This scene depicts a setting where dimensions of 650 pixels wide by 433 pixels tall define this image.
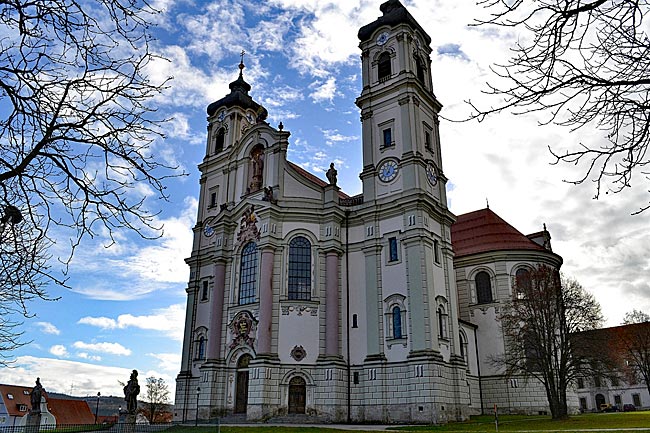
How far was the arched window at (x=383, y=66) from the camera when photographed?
36.2 meters

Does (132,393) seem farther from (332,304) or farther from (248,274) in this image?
(332,304)

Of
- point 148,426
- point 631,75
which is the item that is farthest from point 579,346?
point 631,75

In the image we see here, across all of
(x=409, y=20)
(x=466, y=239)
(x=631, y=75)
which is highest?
(x=409, y=20)

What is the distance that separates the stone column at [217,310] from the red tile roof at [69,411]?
30297 millimetres

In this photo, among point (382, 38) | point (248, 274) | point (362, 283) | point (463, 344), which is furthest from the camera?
point (382, 38)

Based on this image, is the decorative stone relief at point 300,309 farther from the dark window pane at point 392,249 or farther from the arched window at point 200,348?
the arched window at point 200,348

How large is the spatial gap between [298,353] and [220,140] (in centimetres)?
1965

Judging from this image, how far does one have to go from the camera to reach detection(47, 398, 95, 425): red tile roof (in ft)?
179

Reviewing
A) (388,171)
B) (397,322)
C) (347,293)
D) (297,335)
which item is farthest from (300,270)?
(388,171)

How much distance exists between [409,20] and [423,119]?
23.4ft

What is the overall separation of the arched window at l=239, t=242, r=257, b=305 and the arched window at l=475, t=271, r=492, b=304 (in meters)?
16.5

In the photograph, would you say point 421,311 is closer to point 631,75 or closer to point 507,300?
point 507,300

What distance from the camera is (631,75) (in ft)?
19.5

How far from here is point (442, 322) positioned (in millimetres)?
30375
